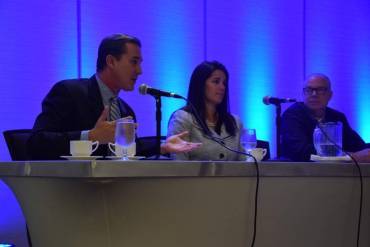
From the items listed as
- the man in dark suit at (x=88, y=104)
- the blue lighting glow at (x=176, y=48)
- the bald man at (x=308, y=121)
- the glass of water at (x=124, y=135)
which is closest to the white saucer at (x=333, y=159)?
the man in dark suit at (x=88, y=104)

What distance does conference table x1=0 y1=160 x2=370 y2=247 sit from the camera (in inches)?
47.1

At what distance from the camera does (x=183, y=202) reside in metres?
1.28

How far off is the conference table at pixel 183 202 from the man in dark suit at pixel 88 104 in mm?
371

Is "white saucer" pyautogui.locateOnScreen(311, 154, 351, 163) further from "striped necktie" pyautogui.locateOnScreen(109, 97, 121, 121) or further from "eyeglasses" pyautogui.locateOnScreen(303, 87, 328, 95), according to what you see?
"eyeglasses" pyautogui.locateOnScreen(303, 87, 328, 95)

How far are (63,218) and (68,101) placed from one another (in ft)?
3.37

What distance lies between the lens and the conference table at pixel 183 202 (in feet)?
3.92

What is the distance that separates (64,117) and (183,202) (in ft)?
3.57

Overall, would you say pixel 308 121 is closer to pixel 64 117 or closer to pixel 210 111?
pixel 210 111

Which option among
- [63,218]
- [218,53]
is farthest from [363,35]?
[63,218]

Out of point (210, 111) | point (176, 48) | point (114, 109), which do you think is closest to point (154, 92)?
point (114, 109)

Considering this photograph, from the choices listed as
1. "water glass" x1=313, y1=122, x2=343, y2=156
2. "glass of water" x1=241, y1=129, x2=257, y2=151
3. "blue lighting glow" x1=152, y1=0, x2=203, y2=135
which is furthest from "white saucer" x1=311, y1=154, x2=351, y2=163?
"blue lighting glow" x1=152, y1=0, x2=203, y2=135

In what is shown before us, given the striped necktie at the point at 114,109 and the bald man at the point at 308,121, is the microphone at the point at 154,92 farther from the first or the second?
the bald man at the point at 308,121

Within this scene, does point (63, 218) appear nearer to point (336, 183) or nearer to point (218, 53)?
point (336, 183)

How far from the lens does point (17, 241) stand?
307 cm
